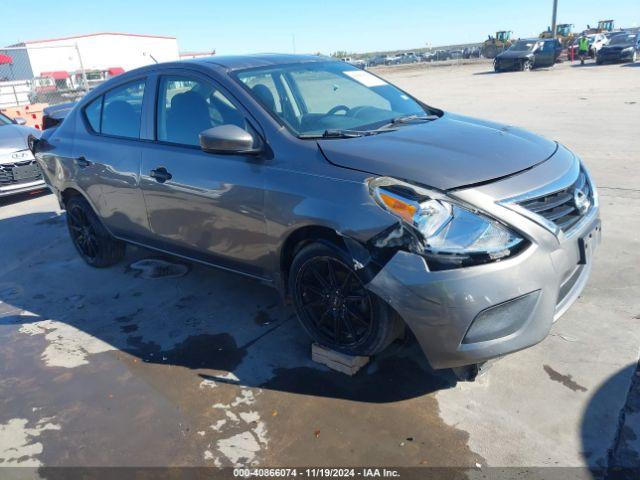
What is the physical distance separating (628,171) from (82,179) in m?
6.45

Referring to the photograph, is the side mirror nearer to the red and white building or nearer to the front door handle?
the front door handle

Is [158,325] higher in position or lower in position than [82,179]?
lower

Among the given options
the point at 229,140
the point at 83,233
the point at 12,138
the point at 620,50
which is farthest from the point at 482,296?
the point at 620,50

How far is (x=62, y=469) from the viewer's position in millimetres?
2602

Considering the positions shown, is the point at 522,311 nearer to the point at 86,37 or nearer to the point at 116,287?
the point at 116,287

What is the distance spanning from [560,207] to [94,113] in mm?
3893

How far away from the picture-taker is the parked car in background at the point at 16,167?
7.76m

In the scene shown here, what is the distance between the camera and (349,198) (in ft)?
8.92

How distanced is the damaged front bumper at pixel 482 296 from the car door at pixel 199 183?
1.05 metres

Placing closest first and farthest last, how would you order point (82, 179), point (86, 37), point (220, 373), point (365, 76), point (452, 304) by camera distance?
point (452, 304), point (220, 373), point (365, 76), point (82, 179), point (86, 37)

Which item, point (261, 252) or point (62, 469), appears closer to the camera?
point (62, 469)

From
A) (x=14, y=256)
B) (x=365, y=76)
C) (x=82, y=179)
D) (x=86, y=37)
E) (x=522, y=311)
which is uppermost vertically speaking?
(x=86, y=37)

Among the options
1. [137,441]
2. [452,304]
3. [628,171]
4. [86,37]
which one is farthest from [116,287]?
[86,37]

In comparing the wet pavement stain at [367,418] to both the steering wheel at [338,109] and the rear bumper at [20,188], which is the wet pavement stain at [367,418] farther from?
the rear bumper at [20,188]
